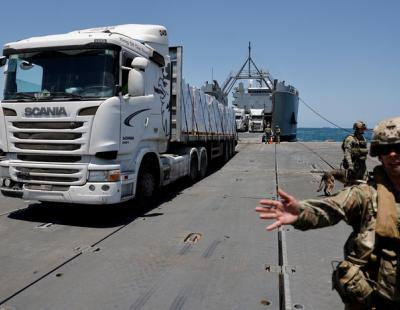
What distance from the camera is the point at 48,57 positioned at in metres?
6.46

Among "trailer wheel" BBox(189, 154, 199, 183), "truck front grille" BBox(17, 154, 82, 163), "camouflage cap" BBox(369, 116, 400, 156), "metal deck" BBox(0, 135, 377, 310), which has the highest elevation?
"camouflage cap" BBox(369, 116, 400, 156)

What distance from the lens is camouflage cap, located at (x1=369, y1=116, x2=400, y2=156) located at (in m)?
1.98

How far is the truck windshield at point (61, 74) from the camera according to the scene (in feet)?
20.1

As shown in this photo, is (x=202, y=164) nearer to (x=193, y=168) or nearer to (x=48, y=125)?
(x=193, y=168)

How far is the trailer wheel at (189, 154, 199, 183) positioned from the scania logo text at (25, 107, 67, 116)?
5.09 m

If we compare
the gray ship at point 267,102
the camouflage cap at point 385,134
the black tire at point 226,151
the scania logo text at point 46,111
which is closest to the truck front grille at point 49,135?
the scania logo text at point 46,111

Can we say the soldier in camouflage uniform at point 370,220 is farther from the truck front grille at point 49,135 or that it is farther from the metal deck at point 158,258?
the truck front grille at point 49,135

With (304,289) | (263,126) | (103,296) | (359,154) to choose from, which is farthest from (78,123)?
(263,126)

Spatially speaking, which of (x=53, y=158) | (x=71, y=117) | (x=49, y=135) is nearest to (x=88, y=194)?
(x=53, y=158)

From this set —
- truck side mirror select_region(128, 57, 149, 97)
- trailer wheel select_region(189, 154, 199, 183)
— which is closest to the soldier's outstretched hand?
truck side mirror select_region(128, 57, 149, 97)

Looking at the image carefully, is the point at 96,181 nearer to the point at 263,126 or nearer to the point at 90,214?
the point at 90,214

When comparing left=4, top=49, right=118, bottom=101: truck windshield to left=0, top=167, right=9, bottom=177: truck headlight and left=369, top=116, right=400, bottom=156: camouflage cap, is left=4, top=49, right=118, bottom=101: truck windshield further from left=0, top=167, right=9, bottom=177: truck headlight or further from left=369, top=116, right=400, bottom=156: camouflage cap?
left=369, top=116, right=400, bottom=156: camouflage cap

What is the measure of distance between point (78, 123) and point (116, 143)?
25.3 inches

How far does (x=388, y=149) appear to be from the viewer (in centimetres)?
200
